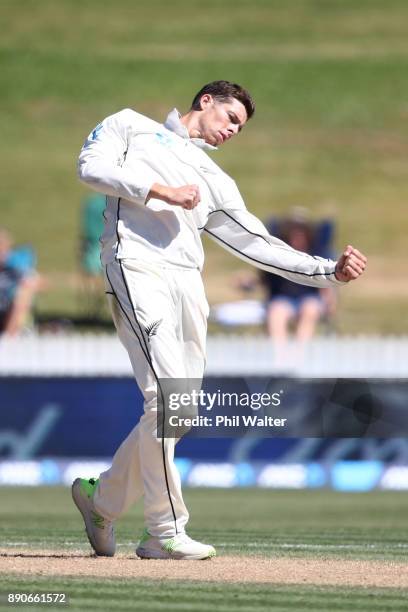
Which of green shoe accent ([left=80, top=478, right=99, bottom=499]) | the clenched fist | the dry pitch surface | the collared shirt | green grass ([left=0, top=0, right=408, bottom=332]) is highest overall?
green grass ([left=0, top=0, right=408, bottom=332])

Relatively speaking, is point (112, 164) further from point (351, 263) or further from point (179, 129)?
point (351, 263)

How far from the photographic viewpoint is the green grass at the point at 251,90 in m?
30.6

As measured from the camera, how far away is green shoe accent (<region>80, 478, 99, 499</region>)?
695 centimetres

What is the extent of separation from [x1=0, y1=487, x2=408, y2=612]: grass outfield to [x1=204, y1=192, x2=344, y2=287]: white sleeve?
1301mm

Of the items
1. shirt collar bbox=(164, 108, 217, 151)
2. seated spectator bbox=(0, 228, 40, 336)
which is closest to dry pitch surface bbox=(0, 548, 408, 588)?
shirt collar bbox=(164, 108, 217, 151)

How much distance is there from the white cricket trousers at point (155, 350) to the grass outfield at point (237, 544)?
1.03 feet

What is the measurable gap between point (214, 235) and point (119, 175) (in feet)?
2.54

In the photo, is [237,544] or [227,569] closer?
[227,569]

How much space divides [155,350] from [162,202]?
64 cm

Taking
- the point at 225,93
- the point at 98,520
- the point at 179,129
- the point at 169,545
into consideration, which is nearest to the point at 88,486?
the point at 98,520

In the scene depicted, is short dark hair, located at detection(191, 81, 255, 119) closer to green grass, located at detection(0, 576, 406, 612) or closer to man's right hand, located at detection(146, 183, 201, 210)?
man's right hand, located at detection(146, 183, 201, 210)

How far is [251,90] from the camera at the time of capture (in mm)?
37406

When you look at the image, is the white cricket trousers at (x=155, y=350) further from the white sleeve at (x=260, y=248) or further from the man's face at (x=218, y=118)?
the man's face at (x=218, y=118)

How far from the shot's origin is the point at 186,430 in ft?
22.0
